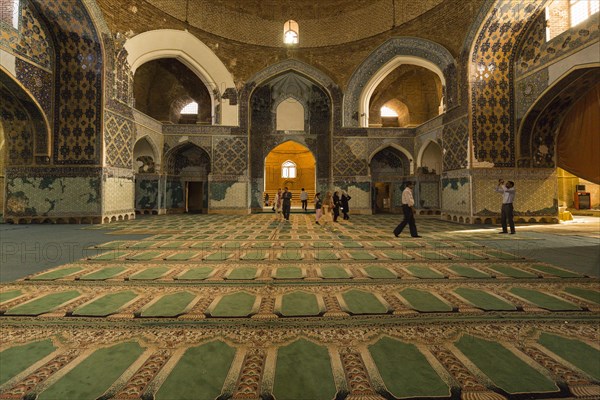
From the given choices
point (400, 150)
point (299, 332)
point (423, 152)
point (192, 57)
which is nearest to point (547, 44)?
point (423, 152)

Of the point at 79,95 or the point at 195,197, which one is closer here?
the point at 79,95

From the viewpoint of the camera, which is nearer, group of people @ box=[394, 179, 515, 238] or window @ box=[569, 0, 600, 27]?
group of people @ box=[394, 179, 515, 238]

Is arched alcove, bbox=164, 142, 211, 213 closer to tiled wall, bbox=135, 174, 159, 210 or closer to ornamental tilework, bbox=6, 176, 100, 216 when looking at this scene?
tiled wall, bbox=135, 174, 159, 210

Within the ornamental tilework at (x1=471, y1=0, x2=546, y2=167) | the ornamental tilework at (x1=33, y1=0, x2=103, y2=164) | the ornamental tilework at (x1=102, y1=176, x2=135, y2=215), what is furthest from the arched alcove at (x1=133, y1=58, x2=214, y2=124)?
the ornamental tilework at (x1=471, y1=0, x2=546, y2=167)

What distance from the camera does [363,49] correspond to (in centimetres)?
1169

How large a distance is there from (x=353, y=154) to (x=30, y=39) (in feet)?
34.3

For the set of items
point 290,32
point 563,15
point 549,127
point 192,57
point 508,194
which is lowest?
point 508,194

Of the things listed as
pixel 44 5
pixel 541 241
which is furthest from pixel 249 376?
pixel 44 5

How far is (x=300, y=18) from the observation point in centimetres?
1230

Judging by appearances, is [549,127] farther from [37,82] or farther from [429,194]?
[37,82]

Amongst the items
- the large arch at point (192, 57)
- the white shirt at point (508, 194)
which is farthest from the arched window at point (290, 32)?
the white shirt at point (508, 194)

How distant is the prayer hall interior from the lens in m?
1.40

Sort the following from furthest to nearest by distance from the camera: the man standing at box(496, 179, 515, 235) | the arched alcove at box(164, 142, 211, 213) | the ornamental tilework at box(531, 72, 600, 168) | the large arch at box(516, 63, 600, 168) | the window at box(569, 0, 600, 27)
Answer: the arched alcove at box(164, 142, 211, 213)
the ornamental tilework at box(531, 72, 600, 168)
the large arch at box(516, 63, 600, 168)
the window at box(569, 0, 600, 27)
the man standing at box(496, 179, 515, 235)

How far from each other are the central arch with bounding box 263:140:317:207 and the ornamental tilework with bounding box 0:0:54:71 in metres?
14.1
